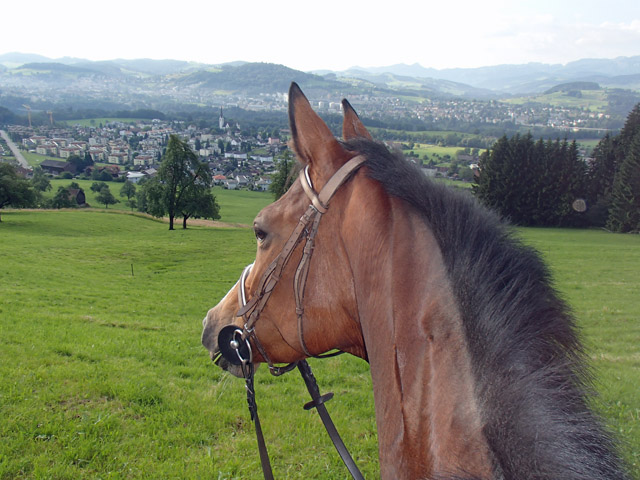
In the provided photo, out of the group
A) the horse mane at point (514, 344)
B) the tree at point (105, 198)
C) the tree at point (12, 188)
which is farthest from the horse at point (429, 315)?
the tree at point (105, 198)

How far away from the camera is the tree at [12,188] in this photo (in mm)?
40438

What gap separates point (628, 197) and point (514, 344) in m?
44.9

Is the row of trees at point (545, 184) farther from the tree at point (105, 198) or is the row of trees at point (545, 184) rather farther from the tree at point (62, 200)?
the tree at point (105, 198)

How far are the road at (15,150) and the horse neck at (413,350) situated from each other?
11242cm

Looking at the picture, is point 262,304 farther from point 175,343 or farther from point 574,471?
point 175,343

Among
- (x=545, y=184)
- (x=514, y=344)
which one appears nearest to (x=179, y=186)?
(x=545, y=184)

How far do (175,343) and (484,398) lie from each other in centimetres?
851

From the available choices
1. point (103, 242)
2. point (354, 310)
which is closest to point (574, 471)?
point (354, 310)

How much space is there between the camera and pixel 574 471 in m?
1.20

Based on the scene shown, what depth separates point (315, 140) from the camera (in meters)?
1.90

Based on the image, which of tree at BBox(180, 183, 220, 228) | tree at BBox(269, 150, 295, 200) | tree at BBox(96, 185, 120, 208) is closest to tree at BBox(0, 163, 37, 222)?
tree at BBox(180, 183, 220, 228)

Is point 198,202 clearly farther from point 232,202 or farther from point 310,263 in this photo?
point 310,263

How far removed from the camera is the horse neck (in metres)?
1.40

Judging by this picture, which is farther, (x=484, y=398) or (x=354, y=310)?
(x=354, y=310)
